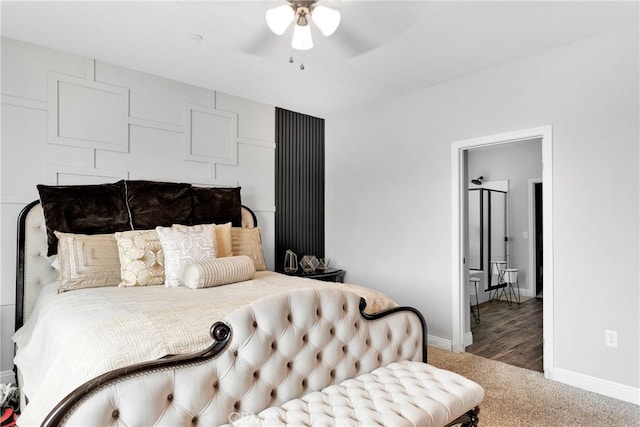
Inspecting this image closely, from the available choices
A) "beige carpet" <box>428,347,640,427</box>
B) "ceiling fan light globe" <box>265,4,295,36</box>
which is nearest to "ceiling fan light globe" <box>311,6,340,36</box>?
"ceiling fan light globe" <box>265,4,295,36</box>

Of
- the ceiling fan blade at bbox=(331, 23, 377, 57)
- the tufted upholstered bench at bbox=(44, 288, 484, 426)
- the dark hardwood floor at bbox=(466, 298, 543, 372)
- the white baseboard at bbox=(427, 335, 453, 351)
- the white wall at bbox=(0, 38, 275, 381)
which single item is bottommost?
the dark hardwood floor at bbox=(466, 298, 543, 372)

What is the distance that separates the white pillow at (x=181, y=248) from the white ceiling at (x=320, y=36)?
1415 millimetres

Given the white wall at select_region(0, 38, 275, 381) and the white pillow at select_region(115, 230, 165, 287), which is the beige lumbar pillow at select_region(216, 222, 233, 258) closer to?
the white pillow at select_region(115, 230, 165, 287)

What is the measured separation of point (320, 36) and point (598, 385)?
10.5 feet

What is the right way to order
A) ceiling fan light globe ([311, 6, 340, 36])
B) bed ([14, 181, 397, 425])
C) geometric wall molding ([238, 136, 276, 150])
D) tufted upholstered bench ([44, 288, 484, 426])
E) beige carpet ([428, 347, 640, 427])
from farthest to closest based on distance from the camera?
geometric wall molding ([238, 136, 276, 150])
beige carpet ([428, 347, 640, 427])
ceiling fan light globe ([311, 6, 340, 36])
bed ([14, 181, 397, 425])
tufted upholstered bench ([44, 288, 484, 426])

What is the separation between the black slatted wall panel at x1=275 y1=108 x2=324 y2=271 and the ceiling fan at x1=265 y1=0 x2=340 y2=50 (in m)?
2.16

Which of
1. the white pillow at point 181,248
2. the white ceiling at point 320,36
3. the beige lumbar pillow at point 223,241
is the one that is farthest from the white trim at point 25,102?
the beige lumbar pillow at point 223,241

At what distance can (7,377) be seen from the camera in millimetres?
2699

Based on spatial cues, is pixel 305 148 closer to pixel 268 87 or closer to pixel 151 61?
pixel 268 87

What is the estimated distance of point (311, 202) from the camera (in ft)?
15.5

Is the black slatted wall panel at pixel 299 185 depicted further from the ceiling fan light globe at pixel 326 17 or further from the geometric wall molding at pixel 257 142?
the ceiling fan light globe at pixel 326 17

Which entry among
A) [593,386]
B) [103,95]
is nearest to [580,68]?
[593,386]

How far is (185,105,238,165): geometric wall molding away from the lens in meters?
3.65

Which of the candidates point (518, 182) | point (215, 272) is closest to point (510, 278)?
point (518, 182)
